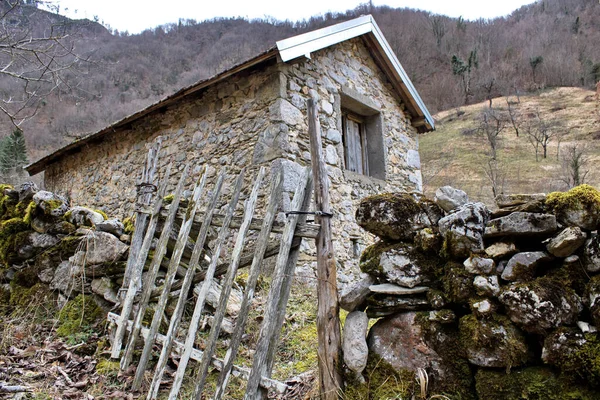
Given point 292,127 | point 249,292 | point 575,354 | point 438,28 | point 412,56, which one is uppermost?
point 438,28

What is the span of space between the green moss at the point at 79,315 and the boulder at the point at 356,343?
2492 mm

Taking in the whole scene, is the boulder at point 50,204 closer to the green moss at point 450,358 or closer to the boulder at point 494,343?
the green moss at point 450,358

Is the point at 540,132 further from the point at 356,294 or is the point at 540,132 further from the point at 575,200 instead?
the point at 356,294

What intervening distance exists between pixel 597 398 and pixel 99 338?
3469 millimetres

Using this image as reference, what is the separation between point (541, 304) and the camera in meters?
1.75

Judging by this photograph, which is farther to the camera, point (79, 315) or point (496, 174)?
point (496, 174)

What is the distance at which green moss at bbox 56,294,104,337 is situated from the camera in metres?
3.40

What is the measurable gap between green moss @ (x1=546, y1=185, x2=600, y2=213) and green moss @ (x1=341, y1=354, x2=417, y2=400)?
1.14 m

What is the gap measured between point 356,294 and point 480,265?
0.71 m

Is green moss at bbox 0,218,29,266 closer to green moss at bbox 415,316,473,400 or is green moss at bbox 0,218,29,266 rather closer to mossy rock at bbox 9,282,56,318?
mossy rock at bbox 9,282,56,318

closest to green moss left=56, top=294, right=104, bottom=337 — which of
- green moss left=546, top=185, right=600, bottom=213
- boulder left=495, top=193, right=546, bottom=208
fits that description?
boulder left=495, top=193, right=546, bottom=208

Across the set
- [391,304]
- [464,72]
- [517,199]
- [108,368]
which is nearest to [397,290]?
[391,304]

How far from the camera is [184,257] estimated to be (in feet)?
11.7

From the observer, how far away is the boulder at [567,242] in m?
1.75
